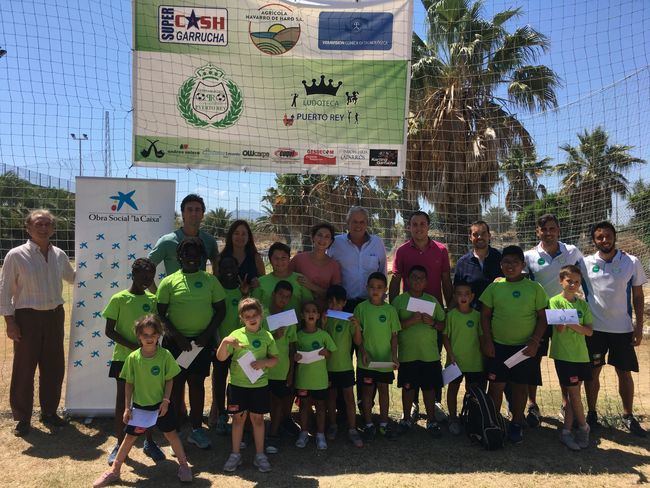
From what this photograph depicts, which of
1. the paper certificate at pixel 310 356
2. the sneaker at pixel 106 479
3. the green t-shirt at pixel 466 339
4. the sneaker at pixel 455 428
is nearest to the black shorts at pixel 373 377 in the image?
the paper certificate at pixel 310 356

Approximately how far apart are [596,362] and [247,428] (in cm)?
308

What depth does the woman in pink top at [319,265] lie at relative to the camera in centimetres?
386

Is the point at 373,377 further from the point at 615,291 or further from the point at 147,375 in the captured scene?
the point at 615,291

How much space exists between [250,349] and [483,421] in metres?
1.93

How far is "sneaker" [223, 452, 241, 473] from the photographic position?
128 inches

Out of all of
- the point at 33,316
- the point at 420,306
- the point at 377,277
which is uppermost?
the point at 377,277

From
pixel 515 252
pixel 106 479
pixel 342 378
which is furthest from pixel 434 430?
pixel 106 479

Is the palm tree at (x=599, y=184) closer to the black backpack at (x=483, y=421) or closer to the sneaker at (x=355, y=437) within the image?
the black backpack at (x=483, y=421)

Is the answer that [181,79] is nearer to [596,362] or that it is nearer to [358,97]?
[358,97]

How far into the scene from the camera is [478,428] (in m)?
3.69

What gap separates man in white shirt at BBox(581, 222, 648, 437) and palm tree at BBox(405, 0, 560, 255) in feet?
8.36

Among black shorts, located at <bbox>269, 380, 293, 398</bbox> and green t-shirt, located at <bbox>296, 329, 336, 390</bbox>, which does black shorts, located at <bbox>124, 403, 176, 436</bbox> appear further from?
green t-shirt, located at <bbox>296, 329, 336, 390</bbox>

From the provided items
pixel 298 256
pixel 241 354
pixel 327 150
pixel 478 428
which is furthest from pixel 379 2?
pixel 478 428

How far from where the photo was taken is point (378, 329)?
374cm
